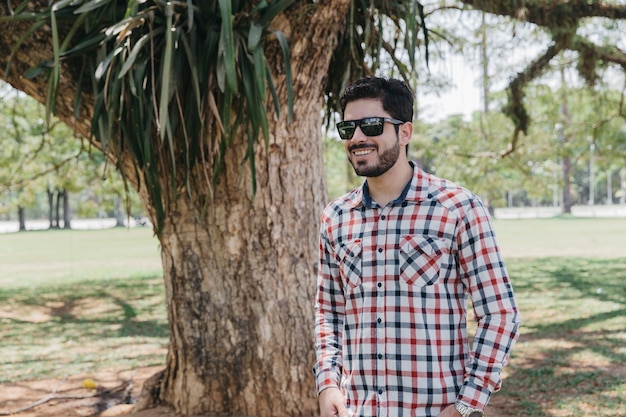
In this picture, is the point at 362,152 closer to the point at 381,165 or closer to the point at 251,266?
the point at 381,165

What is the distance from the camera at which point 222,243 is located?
4.00 metres

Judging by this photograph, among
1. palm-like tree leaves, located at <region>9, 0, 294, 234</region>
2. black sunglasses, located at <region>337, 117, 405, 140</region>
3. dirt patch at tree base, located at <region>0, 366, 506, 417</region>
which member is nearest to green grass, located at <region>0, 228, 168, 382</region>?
dirt patch at tree base, located at <region>0, 366, 506, 417</region>

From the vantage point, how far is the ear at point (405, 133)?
192 centimetres

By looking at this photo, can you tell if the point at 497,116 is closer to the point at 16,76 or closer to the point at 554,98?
the point at 554,98

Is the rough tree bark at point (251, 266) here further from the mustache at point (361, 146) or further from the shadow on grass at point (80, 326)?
the shadow on grass at point (80, 326)

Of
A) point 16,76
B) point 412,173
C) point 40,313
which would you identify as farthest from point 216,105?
point 40,313

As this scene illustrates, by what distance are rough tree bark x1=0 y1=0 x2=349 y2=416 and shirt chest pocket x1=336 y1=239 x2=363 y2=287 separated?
2004mm

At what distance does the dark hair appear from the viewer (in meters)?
1.91

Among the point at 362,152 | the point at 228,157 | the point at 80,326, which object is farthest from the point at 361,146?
the point at 80,326

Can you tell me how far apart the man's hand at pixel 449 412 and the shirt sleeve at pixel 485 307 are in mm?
35

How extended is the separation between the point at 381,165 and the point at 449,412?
66 centimetres

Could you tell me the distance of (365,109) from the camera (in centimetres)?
191

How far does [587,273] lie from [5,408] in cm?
1014

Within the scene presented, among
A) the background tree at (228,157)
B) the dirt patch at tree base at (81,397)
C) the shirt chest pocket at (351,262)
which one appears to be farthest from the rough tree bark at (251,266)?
the shirt chest pocket at (351,262)
